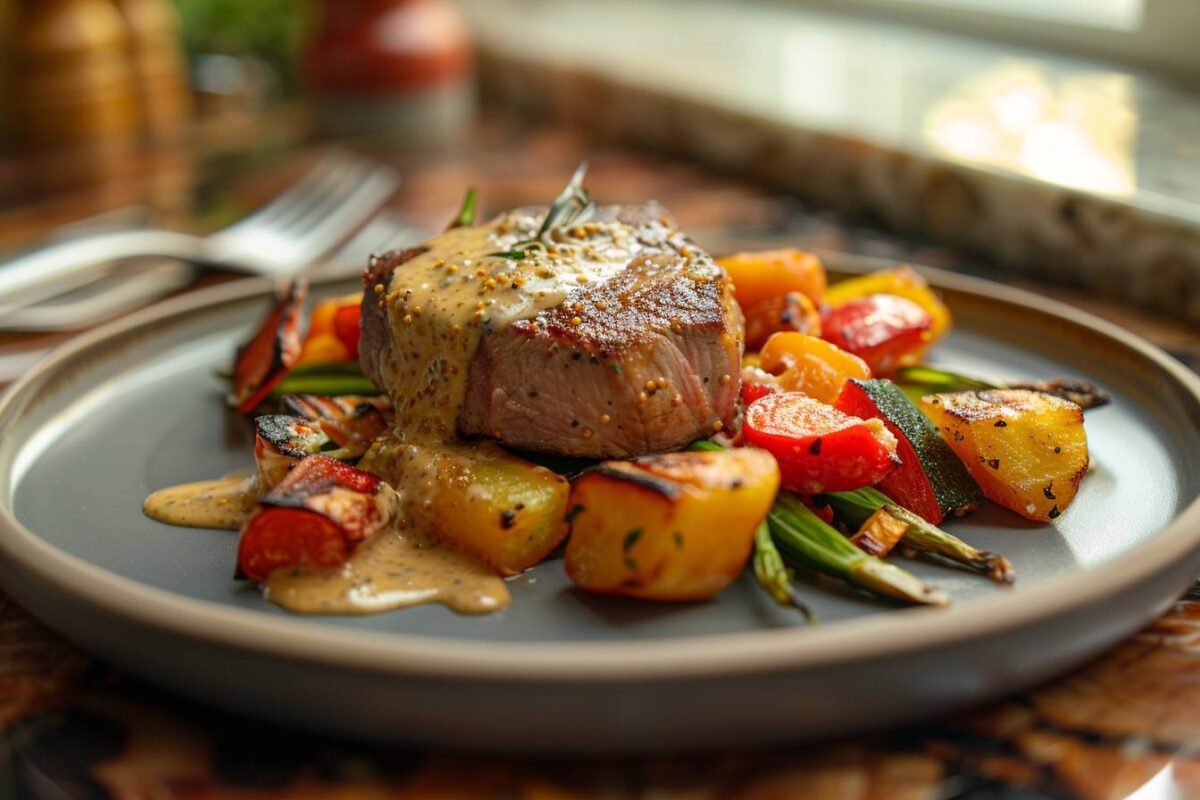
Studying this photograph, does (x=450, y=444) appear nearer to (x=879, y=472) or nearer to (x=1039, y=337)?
(x=879, y=472)

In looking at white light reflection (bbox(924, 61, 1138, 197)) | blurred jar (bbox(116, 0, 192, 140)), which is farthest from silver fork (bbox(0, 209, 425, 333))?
blurred jar (bbox(116, 0, 192, 140))

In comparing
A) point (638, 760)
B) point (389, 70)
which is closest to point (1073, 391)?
point (638, 760)

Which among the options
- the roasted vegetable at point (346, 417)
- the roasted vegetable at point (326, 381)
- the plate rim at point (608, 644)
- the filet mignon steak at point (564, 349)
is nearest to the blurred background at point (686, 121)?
the roasted vegetable at point (326, 381)

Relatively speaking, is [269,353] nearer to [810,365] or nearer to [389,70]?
[810,365]

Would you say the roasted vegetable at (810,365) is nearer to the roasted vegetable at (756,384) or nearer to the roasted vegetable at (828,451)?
the roasted vegetable at (756,384)

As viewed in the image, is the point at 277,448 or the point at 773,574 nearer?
the point at 773,574

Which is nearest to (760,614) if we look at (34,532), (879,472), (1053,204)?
(879,472)
